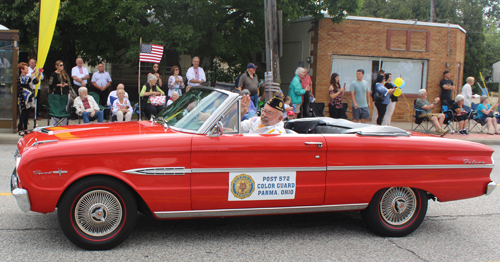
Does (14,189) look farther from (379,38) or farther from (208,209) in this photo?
(379,38)

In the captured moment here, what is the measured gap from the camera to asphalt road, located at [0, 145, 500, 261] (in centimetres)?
399

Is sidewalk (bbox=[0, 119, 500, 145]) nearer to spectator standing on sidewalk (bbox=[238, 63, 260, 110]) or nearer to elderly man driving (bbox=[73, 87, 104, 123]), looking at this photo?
elderly man driving (bbox=[73, 87, 104, 123])

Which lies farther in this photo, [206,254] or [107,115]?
[107,115]

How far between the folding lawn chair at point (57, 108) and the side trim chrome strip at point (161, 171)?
8.63 m

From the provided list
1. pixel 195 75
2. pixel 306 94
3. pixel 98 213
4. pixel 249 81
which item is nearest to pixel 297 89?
pixel 306 94

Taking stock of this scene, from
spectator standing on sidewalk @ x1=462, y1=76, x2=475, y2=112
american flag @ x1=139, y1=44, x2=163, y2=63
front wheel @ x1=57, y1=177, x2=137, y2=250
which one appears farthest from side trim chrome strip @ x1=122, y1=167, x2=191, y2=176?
spectator standing on sidewalk @ x1=462, y1=76, x2=475, y2=112

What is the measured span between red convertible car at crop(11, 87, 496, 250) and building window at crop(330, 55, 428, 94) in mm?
15061

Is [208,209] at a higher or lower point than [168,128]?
lower

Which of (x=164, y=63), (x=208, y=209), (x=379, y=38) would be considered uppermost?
(x=379, y=38)

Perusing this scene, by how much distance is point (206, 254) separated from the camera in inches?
159

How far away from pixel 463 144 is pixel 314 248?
203 centimetres

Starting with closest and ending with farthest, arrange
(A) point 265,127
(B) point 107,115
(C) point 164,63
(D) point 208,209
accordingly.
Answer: (D) point 208,209
(A) point 265,127
(B) point 107,115
(C) point 164,63

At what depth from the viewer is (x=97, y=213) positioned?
3932 mm

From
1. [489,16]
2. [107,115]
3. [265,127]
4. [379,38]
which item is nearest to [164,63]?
[107,115]
